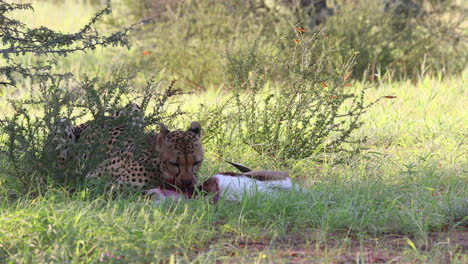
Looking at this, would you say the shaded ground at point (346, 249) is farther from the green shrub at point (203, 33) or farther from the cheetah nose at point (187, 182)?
the green shrub at point (203, 33)

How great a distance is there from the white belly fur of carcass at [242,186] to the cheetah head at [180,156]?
18 cm

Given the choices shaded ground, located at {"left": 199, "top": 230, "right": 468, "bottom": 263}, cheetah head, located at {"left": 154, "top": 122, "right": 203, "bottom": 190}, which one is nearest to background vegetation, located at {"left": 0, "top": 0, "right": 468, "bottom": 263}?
shaded ground, located at {"left": 199, "top": 230, "right": 468, "bottom": 263}

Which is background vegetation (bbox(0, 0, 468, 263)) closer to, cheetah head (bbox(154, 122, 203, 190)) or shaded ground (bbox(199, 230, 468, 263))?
shaded ground (bbox(199, 230, 468, 263))

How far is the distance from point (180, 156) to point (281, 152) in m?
1.46

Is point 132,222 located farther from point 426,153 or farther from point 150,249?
point 426,153

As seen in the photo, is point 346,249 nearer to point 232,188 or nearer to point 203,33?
point 232,188

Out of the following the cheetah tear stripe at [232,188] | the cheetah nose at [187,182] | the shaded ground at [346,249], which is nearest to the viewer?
the shaded ground at [346,249]

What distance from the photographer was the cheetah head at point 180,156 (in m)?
4.55

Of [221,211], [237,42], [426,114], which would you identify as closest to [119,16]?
[237,42]

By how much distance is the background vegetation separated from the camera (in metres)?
3.59

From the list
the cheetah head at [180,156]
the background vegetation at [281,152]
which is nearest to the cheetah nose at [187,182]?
the cheetah head at [180,156]

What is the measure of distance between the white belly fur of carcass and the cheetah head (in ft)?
0.58

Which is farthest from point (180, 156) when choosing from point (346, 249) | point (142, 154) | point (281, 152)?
point (281, 152)

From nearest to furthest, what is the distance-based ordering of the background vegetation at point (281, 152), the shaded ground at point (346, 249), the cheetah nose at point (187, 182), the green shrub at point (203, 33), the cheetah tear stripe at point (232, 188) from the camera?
Answer: the shaded ground at point (346, 249) < the background vegetation at point (281, 152) < the cheetah tear stripe at point (232, 188) < the cheetah nose at point (187, 182) < the green shrub at point (203, 33)
